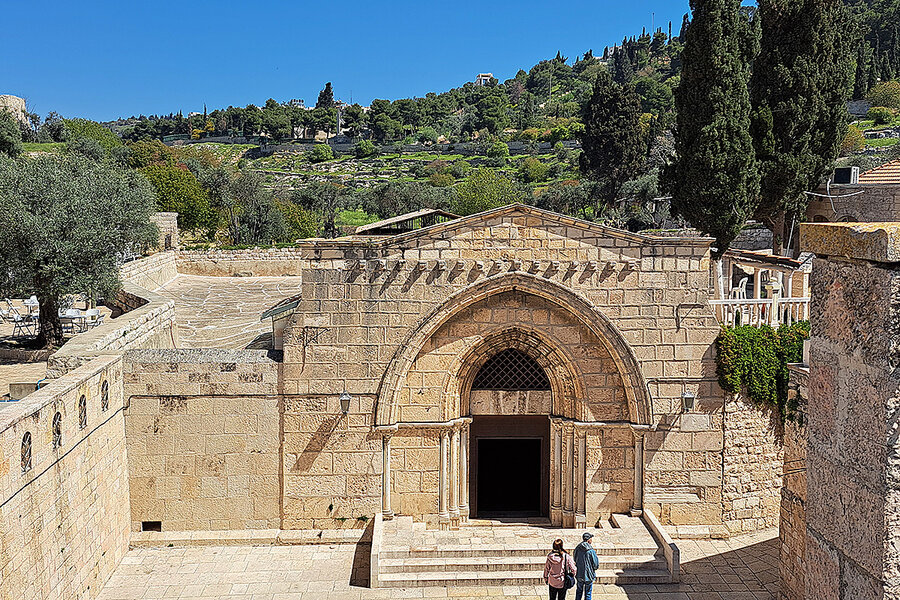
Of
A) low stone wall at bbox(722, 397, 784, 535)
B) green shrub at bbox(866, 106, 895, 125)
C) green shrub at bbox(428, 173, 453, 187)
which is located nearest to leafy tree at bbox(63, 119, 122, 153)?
green shrub at bbox(428, 173, 453, 187)

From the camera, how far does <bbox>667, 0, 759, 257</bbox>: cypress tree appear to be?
699 inches

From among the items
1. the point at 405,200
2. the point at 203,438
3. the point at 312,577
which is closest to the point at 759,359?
the point at 312,577

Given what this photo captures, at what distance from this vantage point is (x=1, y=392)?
14070 millimetres

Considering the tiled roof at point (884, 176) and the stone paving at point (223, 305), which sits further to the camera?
the tiled roof at point (884, 176)

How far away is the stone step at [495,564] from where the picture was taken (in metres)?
11.9

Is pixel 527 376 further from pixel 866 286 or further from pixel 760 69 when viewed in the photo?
pixel 760 69

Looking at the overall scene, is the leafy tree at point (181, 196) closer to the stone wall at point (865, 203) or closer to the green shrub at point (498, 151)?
the stone wall at point (865, 203)

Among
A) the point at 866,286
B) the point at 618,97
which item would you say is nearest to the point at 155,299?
the point at 866,286

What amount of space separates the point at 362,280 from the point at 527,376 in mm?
3567

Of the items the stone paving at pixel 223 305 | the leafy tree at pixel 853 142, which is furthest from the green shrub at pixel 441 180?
the stone paving at pixel 223 305

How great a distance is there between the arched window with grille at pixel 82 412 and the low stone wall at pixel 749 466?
10.3 meters

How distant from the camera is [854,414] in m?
4.07

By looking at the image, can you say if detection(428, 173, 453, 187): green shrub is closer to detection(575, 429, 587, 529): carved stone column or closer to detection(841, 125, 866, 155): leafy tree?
detection(841, 125, 866, 155): leafy tree

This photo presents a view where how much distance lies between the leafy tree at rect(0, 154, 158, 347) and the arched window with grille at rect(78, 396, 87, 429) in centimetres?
708
